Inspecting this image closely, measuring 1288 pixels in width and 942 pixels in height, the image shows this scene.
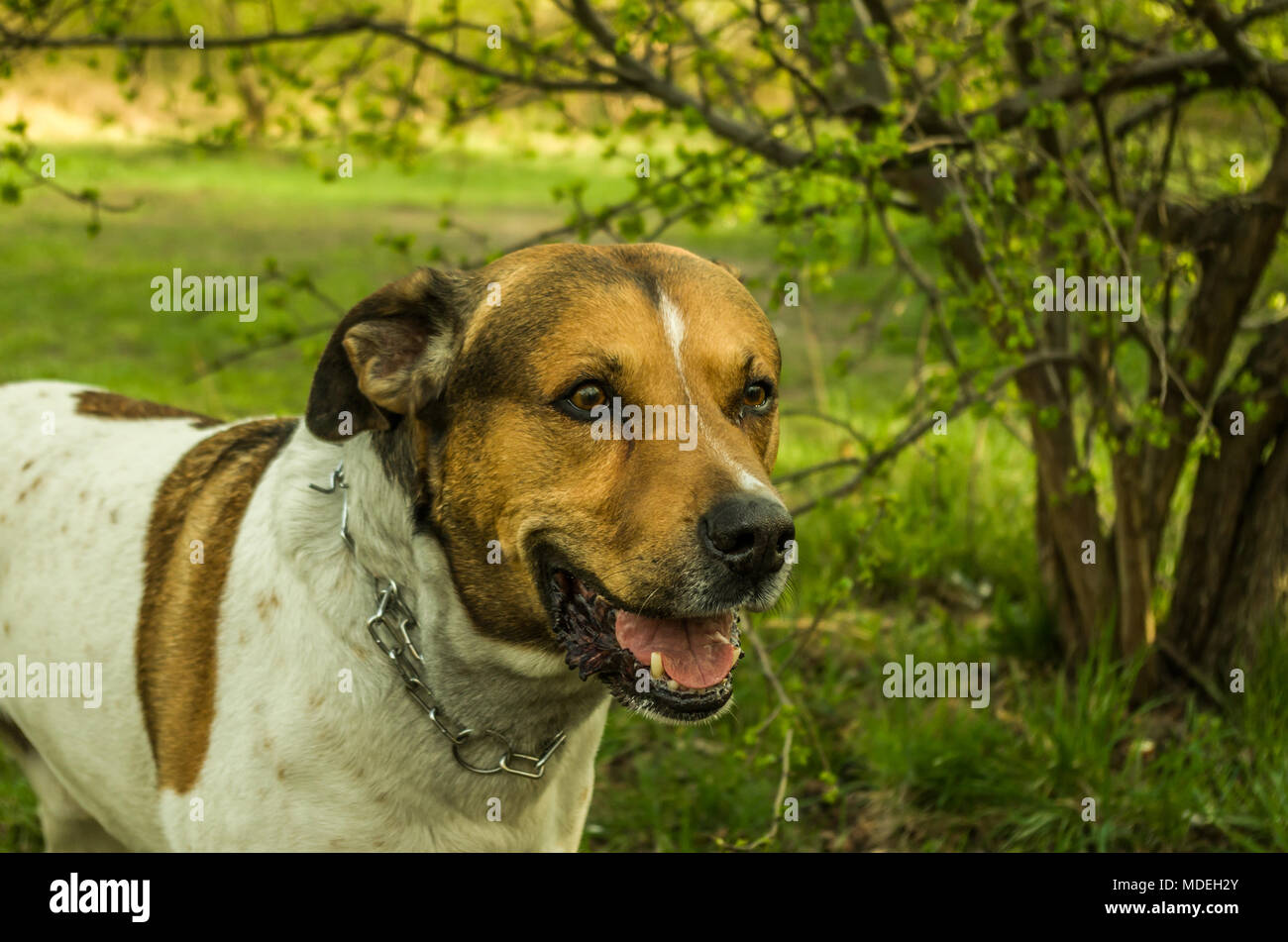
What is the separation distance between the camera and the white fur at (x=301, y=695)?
2.86 meters

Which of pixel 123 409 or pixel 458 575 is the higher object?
pixel 123 409

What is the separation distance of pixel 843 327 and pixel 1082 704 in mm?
7040

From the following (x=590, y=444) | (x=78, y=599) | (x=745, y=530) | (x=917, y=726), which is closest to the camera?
(x=745, y=530)

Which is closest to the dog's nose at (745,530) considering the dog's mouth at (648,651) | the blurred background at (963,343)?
the dog's mouth at (648,651)

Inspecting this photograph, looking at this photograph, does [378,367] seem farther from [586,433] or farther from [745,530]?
[745,530]

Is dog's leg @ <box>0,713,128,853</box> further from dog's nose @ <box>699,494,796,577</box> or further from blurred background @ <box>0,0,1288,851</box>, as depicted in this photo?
dog's nose @ <box>699,494,796,577</box>

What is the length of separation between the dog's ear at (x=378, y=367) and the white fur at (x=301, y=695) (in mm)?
124

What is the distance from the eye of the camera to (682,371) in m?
2.82

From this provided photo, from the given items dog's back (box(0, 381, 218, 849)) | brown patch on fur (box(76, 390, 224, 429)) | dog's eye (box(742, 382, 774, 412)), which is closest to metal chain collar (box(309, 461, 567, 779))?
dog's back (box(0, 381, 218, 849))

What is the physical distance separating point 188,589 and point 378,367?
76 cm

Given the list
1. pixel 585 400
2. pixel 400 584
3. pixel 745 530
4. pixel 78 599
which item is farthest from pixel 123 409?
pixel 745 530

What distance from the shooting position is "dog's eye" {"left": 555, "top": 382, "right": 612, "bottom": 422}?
110 inches

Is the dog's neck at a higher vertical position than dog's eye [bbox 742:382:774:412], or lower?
lower
